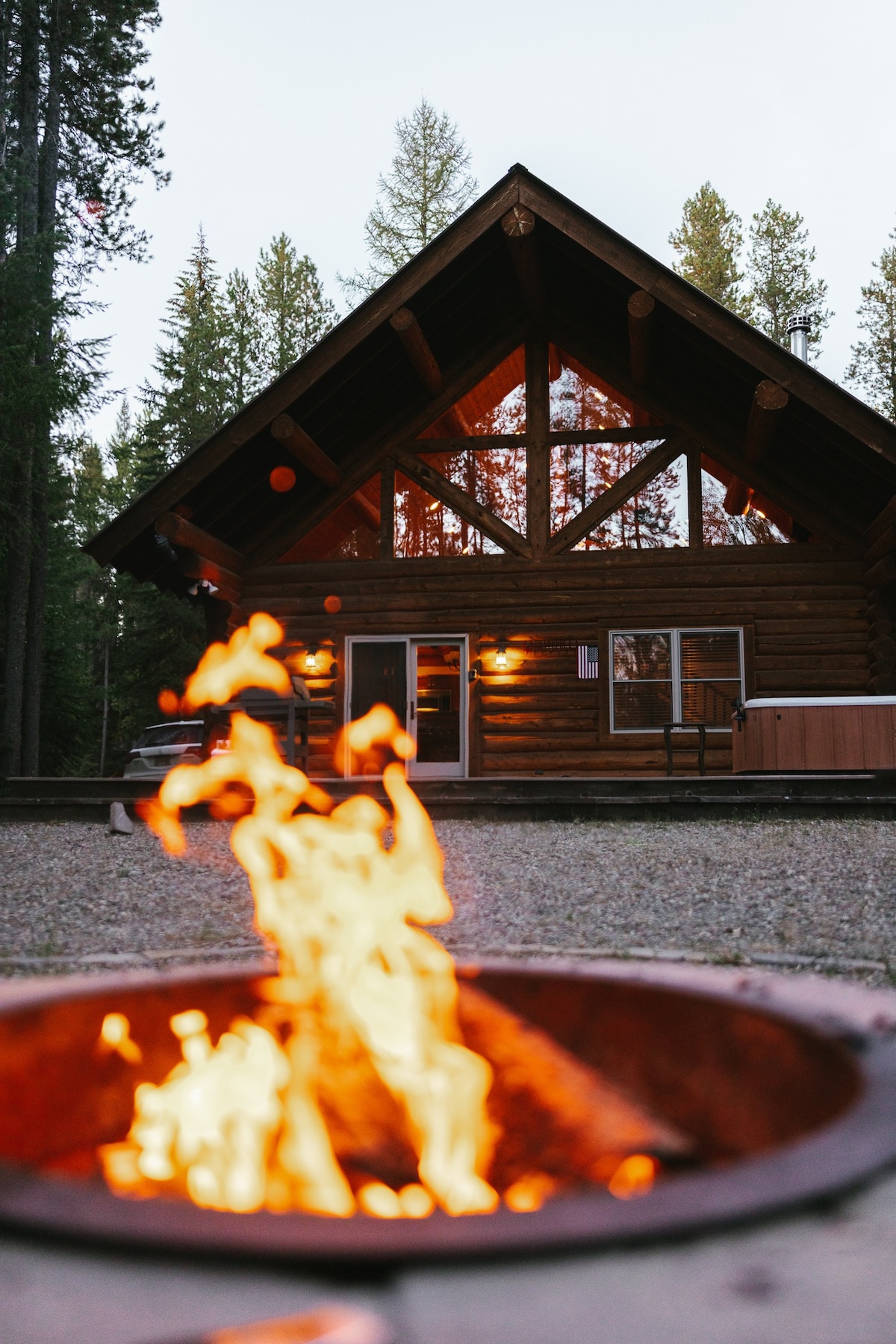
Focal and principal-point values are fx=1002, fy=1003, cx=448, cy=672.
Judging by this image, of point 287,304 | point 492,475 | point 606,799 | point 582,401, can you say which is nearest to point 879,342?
point 287,304

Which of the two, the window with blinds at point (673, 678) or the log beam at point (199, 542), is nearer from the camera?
the log beam at point (199, 542)

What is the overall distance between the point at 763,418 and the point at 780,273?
24077mm

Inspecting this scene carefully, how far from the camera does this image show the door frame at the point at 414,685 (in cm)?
1270

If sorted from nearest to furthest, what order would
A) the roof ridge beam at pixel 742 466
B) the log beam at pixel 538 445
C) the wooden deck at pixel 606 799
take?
1. the wooden deck at pixel 606 799
2. the roof ridge beam at pixel 742 466
3. the log beam at pixel 538 445

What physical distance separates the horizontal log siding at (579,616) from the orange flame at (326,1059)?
9666mm

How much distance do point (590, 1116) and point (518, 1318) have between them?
2.92ft

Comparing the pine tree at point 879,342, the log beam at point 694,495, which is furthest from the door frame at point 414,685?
the pine tree at point 879,342

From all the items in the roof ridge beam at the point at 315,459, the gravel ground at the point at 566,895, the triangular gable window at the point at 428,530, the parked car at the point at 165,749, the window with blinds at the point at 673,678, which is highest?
the roof ridge beam at the point at 315,459

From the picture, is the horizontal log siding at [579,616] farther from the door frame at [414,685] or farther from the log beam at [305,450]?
the log beam at [305,450]

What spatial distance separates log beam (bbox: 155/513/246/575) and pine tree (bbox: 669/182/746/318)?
2255cm

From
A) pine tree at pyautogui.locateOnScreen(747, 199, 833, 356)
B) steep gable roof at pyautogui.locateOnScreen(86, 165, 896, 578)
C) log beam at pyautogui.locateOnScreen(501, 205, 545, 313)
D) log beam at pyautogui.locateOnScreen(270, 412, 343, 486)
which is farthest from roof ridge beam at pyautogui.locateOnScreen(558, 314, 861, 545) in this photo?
pine tree at pyautogui.locateOnScreen(747, 199, 833, 356)

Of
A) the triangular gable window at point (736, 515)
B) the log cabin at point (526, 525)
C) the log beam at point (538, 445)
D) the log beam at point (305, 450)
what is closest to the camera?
the log beam at point (305, 450)

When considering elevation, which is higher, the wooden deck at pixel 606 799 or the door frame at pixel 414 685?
the door frame at pixel 414 685

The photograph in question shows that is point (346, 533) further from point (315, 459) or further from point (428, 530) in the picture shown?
point (315, 459)
